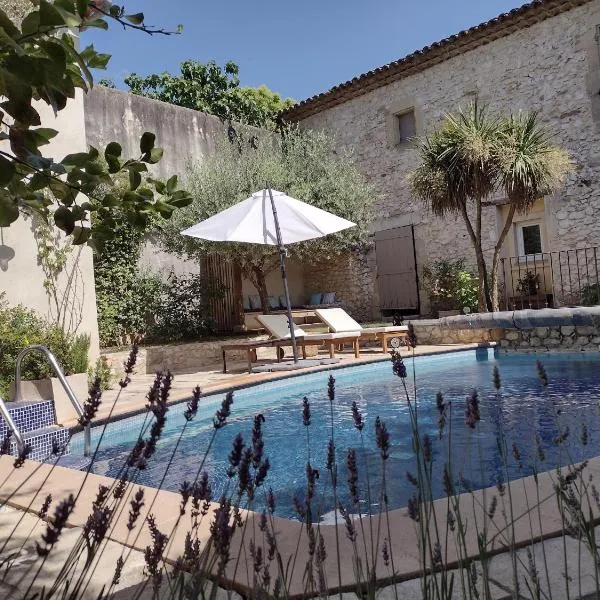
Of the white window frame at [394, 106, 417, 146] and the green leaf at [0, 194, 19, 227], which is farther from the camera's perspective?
the white window frame at [394, 106, 417, 146]

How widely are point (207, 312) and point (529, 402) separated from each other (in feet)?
24.0

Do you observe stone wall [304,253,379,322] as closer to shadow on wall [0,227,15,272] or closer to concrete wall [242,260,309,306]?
concrete wall [242,260,309,306]

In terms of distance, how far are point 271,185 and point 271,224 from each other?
3298 millimetres

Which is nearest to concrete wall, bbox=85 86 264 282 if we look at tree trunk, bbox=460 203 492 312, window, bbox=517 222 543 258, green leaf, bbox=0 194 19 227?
tree trunk, bbox=460 203 492 312

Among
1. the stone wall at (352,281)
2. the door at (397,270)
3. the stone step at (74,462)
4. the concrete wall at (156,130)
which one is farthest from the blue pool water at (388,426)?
the stone wall at (352,281)

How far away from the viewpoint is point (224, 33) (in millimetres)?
19188

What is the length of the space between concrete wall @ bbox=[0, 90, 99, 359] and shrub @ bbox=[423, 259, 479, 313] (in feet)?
23.0

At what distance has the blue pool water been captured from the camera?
11.0 feet

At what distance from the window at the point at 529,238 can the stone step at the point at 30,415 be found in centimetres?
956

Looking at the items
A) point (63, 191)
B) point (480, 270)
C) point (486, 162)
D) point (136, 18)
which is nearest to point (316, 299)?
point (480, 270)

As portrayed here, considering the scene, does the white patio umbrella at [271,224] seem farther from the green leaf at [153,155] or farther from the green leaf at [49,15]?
the green leaf at [49,15]

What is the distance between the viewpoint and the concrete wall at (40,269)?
21.5 ft

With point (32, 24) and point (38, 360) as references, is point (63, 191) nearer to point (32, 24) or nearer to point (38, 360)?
point (32, 24)

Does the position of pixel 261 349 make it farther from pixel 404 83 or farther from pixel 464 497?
pixel 464 497
